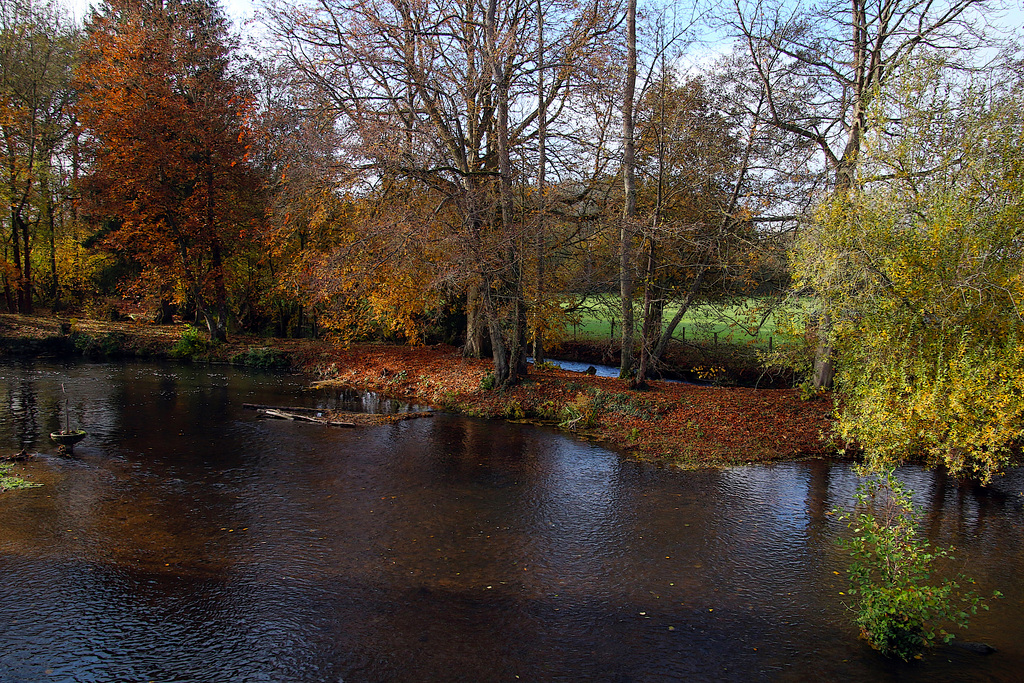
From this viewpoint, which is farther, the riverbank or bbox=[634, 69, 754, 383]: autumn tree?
bbox=[634, 69, 754, 383]: autumn tree

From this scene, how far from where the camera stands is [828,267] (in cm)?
1081

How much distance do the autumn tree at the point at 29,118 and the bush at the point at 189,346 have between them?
957 centimetres

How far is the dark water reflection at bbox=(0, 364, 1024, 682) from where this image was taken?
5.65m

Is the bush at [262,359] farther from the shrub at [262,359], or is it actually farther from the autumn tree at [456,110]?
the autumn tree at [456,110]

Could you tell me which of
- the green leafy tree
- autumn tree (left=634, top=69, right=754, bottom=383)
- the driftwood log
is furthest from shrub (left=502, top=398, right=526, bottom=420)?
the green leafy tree

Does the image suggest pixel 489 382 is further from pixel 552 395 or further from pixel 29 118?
pixel 29 118

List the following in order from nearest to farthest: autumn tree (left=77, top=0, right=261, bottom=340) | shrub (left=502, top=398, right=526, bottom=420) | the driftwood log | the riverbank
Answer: the riverbank → the driftwood log → shrub (left=502, top=398, right=526, bottom=420) → autumn tree (left=77, top=0, right=261, bottom=340)

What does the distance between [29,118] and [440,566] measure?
105 feet

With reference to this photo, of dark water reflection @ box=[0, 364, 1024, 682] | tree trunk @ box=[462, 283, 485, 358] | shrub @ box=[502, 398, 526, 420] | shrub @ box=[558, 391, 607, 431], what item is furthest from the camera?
tree trunk @ box=[462, 283, 485, 358]

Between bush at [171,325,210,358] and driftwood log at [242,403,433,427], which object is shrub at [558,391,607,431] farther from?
bush at [171,325,210,358]

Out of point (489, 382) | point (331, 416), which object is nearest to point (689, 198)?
point (489, 382)

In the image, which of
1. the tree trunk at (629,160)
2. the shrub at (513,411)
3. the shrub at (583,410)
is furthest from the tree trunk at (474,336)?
the shrub at (583,410)

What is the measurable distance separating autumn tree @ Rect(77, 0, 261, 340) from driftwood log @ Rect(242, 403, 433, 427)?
1147cm

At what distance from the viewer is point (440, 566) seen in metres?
7.54
